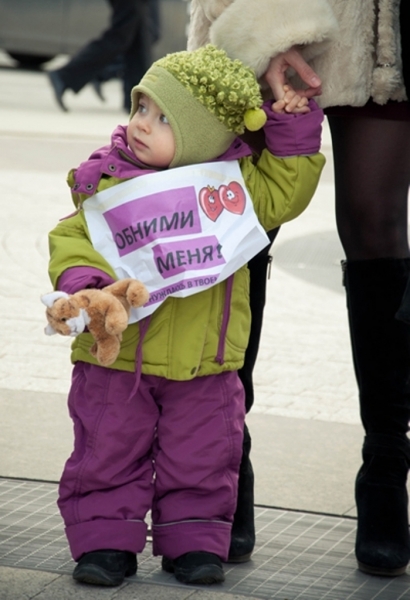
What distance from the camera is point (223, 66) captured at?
274 centimetres

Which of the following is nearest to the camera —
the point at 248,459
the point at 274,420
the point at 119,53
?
the point at 248,459

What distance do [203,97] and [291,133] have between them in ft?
0.70

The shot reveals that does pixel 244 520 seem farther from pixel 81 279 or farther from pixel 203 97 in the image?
pixel 203 97

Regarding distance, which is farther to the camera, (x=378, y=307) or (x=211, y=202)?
(x=378, y=307)

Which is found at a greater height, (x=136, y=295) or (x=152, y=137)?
(x=152, y=137)

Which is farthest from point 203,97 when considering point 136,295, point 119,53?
point 119,53

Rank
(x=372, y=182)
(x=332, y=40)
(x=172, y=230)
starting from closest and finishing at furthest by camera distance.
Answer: (x=172, y=230) → (x=332, y=40) → (x=372, y=182)

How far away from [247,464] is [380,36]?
1.08 metres

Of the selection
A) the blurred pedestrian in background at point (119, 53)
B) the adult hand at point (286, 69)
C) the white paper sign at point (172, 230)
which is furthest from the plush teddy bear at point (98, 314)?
the blurred pedestrian in background at point (119, 53)

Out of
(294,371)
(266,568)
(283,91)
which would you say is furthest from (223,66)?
(294,371)

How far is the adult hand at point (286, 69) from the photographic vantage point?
279 cm

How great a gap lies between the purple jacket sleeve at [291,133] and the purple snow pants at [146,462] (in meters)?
0.53

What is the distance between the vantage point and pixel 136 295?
8.45 ft

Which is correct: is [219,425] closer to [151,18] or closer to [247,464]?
[247,464]
